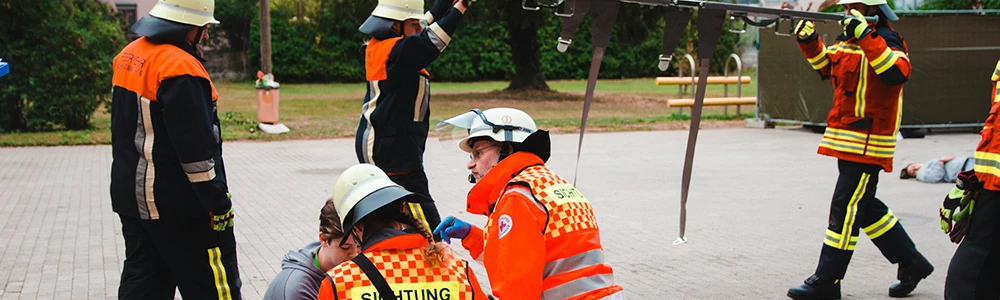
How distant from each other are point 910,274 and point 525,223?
12.0 feet

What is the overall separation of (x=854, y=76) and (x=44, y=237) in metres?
6.14

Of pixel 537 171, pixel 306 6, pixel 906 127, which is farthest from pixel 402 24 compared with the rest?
pixel 306 6

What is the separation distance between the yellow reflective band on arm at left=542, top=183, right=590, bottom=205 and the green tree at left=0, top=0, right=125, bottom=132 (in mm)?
15202

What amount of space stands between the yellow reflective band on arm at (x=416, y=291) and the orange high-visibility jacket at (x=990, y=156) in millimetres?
3149

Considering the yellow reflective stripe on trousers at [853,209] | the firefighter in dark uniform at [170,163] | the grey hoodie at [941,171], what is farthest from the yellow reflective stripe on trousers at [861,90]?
the grey hoodie at [941,171]

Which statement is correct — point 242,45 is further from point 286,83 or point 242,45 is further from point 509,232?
point 509,232

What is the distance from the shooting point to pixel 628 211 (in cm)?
948

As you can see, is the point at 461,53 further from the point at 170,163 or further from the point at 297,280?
the point at 297,280

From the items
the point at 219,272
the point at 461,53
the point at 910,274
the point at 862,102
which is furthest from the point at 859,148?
the point at 461,53

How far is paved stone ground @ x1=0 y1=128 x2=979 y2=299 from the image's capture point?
670cm

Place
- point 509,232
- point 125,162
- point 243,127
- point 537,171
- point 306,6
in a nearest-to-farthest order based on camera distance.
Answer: point 509,232 → point 537,171 → point 125,162 → point 243,127 → point 306,6

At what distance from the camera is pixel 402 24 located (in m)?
5.89

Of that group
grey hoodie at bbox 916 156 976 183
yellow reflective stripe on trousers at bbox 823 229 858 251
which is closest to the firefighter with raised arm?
yellow reflective stripe on trousers at bbox 823 229 858 251

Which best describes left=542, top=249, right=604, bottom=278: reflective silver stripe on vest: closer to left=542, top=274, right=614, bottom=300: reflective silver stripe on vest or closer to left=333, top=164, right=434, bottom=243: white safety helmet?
left=542, top=274, right=614, bottom=300: reflective silver stripe on vest
